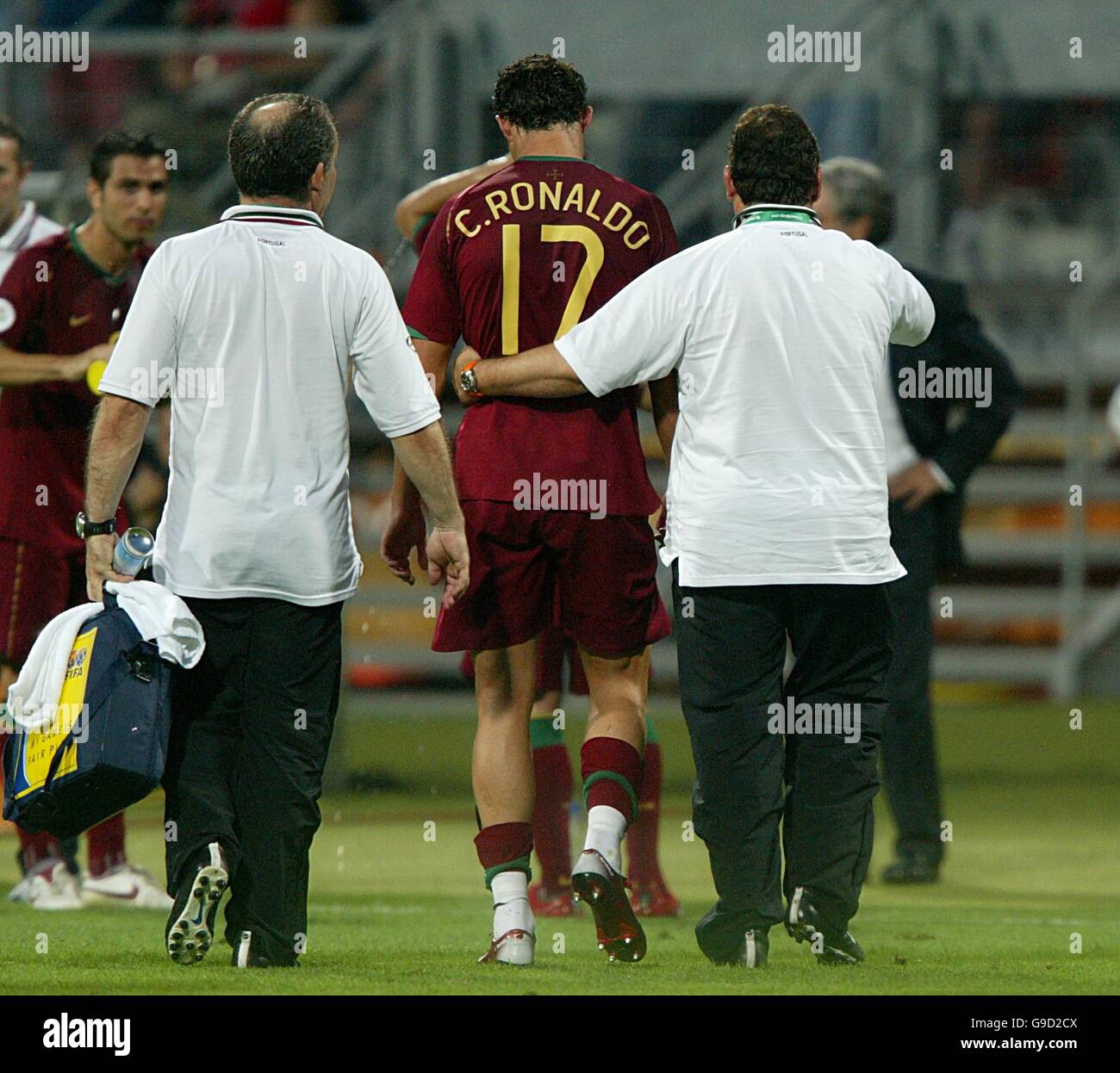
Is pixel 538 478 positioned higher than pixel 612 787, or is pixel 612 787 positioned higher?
pixel 538 478

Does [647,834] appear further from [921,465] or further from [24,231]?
[24,231]

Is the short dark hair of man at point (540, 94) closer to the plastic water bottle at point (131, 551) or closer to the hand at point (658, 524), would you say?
the hand at point (658, 524)

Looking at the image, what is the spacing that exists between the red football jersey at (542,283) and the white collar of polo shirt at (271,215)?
41 centimetres

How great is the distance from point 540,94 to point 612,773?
65.0 inches

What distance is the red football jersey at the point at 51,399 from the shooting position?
262 inches

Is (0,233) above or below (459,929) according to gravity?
above

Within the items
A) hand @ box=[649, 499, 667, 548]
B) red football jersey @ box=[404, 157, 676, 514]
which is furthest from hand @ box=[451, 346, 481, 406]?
hand @ box=[649, 499, 667, 548]

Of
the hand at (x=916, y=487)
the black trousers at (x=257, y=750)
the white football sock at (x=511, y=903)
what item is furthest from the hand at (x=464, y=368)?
the hand at (x=916, y=487)

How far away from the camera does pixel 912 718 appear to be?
7.48 metres

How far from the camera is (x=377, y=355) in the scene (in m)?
5.00

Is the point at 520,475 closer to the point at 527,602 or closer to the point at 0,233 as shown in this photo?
the point at 527,602

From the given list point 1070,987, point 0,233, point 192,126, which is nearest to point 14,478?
point 0,233

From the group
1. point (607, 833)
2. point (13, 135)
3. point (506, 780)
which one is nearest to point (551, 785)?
point (506, 780)
